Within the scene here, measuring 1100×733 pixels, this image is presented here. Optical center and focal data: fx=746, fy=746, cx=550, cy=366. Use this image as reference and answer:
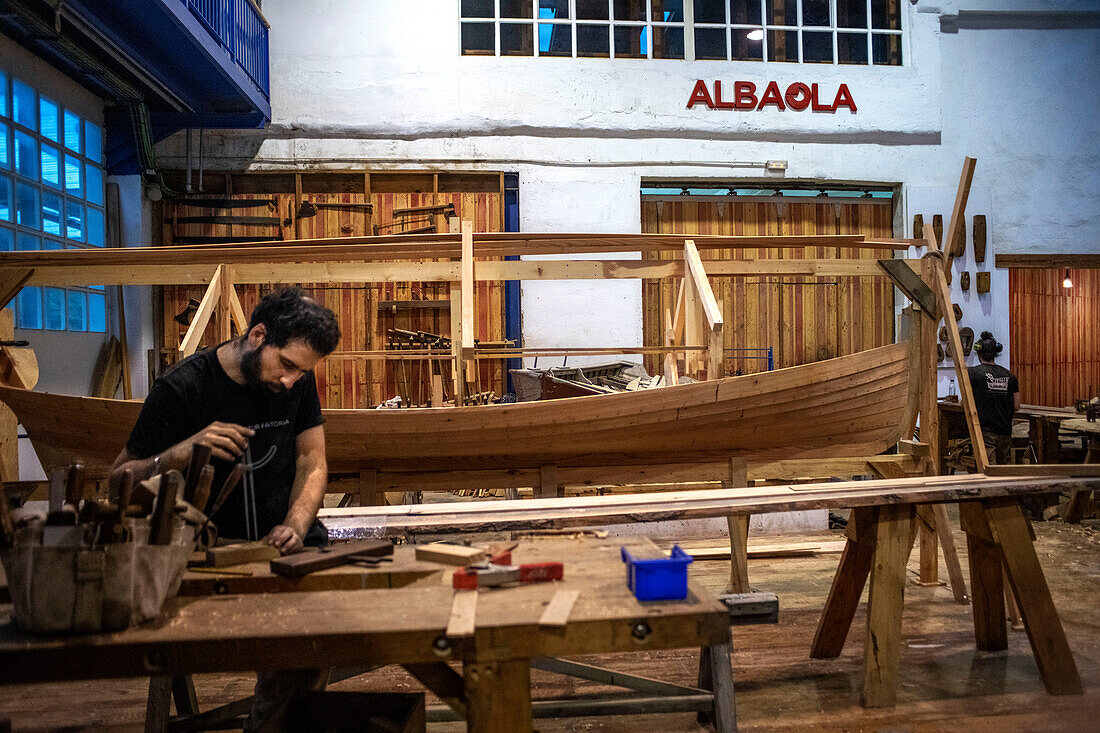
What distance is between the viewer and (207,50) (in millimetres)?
6562

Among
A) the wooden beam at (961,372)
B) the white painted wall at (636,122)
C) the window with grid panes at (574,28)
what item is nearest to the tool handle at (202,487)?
the wooden beam at (961,372)

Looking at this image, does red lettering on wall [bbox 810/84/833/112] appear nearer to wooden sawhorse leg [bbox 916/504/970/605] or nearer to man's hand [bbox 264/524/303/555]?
wooden sawhorse leg [bbox 916/504/970/605]

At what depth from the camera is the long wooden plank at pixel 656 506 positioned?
2652mm

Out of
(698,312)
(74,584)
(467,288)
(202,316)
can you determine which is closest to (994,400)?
(698,312)

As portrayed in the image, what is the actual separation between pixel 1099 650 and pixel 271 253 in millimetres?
4752

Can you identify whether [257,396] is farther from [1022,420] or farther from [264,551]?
[1022,420]

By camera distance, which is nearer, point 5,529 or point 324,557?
point 5,529

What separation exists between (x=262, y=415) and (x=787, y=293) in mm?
7877

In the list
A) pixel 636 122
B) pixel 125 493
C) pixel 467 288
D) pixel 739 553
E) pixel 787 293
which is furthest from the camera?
pixel 787 293

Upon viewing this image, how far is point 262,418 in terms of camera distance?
243 cm

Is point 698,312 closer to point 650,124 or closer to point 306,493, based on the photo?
point 306,493

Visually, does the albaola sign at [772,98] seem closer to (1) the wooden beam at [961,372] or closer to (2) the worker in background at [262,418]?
(1) the wooden beam at [961,372]

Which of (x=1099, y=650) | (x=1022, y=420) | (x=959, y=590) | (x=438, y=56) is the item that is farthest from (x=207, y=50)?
(x=1022, y=420)

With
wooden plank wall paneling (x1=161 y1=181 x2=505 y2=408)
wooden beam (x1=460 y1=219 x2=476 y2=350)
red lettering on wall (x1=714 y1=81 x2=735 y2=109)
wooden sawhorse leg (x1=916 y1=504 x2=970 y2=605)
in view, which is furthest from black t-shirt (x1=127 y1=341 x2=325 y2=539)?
red lettering on wall (x1=714 y1=81 x2=735 y2=109)
